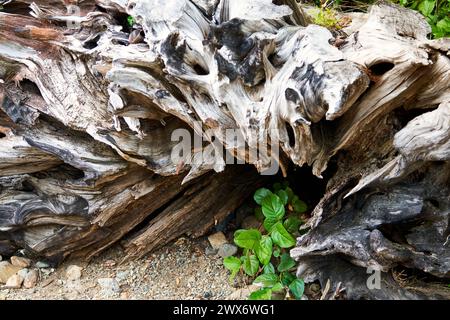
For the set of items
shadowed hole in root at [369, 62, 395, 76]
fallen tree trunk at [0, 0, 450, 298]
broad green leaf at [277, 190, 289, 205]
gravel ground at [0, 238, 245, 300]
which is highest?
shadowed hole in root at [369, 62, 395, 76]

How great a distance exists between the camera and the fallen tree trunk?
3.09 metres

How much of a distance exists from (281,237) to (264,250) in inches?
6.5

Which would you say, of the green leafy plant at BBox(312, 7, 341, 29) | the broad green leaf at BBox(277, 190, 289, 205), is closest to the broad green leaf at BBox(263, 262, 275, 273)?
the broad green leaf at BBox(277, 190, 289, 205)

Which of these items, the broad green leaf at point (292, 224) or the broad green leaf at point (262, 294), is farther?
the broad green leaf at point (292, 224)

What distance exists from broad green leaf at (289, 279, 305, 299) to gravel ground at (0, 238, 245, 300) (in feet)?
1.81

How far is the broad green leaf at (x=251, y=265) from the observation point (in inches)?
155

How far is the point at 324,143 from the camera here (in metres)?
3.38

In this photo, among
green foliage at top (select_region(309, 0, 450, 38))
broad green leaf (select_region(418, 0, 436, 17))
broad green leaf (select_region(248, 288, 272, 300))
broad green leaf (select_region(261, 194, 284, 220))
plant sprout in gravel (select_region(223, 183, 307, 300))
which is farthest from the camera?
broad green leaf (select_region(418, 0, 436, 17))

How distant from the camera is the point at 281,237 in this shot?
A: 12.6 feet

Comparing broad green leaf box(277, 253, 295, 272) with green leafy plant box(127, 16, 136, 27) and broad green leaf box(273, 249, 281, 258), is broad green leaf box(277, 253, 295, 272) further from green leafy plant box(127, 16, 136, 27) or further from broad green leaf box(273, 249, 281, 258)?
green leafy plant box(127, 16, 136, 27)

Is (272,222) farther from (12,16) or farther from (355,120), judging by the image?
(12,16)

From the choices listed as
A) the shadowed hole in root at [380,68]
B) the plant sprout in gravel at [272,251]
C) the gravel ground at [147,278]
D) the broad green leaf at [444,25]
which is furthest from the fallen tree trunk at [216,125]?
the broad green leaf at [444,25]

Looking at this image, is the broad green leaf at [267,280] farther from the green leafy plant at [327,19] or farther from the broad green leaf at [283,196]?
the green leafy plant at [327,19]

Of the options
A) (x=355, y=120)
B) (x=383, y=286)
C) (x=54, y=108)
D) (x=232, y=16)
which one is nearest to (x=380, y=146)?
(x=355, y=120)
